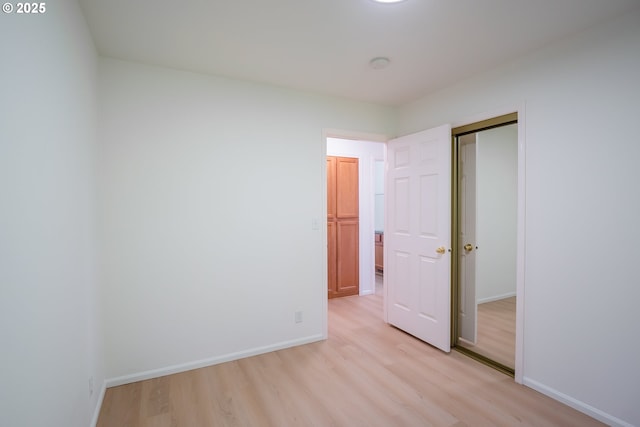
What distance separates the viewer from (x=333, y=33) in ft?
6.64

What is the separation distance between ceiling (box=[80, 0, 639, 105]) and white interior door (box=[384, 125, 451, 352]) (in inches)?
28.7

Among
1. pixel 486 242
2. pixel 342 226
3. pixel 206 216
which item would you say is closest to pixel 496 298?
pixel 486 242

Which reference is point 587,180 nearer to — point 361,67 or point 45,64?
point 361,67

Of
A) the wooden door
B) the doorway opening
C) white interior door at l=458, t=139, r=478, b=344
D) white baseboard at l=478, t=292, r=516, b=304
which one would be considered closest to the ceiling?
the doorway opening

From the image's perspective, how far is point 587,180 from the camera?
2.00m

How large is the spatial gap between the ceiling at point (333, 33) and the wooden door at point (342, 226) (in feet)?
6.47

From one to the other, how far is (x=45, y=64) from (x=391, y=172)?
2.89m

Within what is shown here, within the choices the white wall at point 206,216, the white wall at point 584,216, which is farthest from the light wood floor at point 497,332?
the white wall at point 206,216

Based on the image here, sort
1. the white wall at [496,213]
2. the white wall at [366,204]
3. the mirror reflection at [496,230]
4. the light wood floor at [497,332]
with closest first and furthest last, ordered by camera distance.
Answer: the light wood floor at [497,332] < the mirror reflection at [496,230] < the white wall at [496,213] < the white wall at [366,204]

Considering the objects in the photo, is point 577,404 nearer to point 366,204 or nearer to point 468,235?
point 468,235

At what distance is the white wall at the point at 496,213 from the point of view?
4164mm

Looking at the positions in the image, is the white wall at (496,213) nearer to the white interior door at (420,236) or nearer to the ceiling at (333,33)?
the white interior door at (420,236)

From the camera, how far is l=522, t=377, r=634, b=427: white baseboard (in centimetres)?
188

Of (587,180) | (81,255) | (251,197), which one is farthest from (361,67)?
(81,255)
